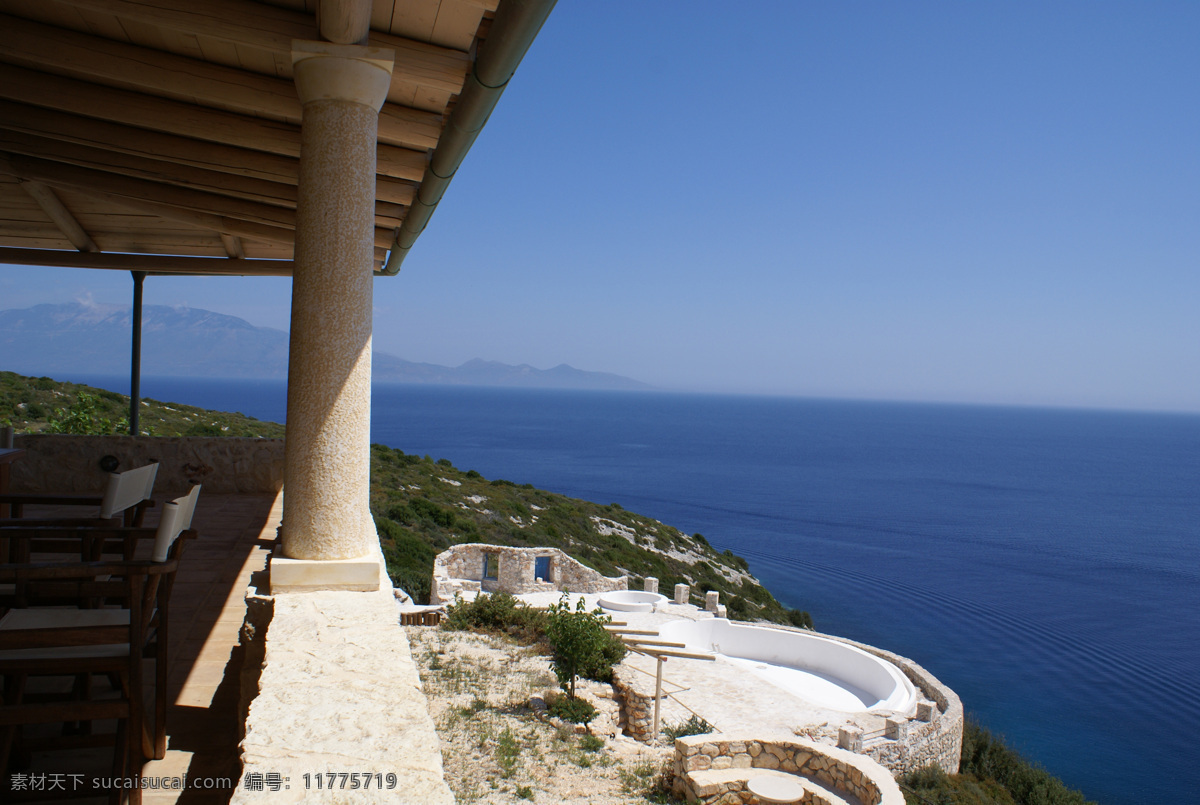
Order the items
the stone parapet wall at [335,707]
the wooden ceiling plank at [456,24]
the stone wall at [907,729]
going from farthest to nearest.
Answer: the stone wall at [907,729]
the wooden ceiling plank at [456,24]
the stone parapet wall at [335,707]

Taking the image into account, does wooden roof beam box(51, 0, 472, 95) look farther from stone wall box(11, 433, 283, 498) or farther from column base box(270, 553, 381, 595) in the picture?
stone wall box(11, 433, 283, 498)

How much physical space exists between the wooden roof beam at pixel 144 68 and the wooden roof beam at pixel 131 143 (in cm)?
80

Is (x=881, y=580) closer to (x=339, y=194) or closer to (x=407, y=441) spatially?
(x=339, y=194)

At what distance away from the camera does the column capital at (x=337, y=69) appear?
2617 millimetres

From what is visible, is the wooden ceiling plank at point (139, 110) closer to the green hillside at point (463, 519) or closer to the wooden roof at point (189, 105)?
the wooden roof at point (189, 105)

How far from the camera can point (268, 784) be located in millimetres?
1502

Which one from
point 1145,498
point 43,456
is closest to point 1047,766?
point 43,456

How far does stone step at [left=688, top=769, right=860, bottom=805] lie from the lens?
738 centimetres

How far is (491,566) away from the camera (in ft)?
63.4

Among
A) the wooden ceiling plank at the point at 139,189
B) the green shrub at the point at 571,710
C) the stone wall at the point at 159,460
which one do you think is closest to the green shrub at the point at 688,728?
the green shrub at the point at 571,710

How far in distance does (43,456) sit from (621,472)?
233ft

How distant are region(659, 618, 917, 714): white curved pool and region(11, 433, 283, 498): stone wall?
1098 centimetres

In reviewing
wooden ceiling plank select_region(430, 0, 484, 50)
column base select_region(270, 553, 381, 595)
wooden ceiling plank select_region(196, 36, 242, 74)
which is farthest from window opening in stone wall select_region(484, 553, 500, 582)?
wooden ceiling plank select_region(430, 0, 484, 50)

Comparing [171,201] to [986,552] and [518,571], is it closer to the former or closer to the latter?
[518,571]
